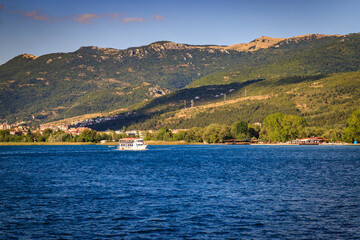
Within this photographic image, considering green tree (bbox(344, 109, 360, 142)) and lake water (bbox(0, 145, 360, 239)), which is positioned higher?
green tree (bbox(344, 109, 360, 142))

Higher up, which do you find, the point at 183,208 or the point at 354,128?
the point at 354,128

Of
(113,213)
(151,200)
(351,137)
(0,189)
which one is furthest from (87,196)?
(351,137)

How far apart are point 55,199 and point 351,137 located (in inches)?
6767

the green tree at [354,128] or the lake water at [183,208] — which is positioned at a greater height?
the green tree at [354,128]

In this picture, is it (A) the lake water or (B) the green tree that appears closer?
(A) the lake water

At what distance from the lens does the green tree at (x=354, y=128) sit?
188375mm

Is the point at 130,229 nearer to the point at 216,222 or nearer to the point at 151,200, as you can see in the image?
the point at 216,222

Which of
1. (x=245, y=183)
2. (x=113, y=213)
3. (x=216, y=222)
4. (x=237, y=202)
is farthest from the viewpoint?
(x=245, y=183)

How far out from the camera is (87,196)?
48812 mm

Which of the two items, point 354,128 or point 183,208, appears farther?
point 354,128

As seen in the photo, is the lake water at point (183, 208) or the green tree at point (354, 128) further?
the green tree at point (354, 128)

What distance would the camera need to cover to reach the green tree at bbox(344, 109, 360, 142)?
188m

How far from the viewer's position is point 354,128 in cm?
18962

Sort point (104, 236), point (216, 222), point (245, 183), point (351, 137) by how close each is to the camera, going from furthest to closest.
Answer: point (351, 137) → point (245, 183) → point (216, 222) → point (104, 236)
